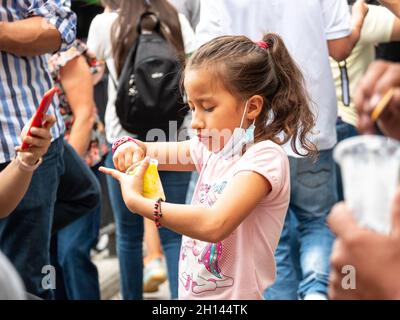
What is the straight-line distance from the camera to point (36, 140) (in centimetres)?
259

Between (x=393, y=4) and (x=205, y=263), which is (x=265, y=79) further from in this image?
(x=393, y=4)

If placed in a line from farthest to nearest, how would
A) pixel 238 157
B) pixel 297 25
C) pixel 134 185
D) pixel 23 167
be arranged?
1. pixel 297 25
2. pixel 23 167
3. pixel 238 157
4. pixel 134 185

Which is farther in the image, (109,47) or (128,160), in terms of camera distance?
→ (109,47)

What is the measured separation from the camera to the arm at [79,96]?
13.6ft

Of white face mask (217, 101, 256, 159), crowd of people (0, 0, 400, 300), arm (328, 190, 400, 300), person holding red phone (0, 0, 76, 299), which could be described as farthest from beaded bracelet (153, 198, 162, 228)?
person holding red phone (0, 0, 76, 299)

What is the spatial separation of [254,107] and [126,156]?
Result: 38cm

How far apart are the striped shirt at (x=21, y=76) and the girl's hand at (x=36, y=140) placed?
45 centimetres

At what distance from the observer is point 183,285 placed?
2.52 m

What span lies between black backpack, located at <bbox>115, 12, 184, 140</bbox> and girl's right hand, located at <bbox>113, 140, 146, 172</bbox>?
4.07 ft

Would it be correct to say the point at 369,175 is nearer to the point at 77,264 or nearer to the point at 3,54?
the point at 3,54

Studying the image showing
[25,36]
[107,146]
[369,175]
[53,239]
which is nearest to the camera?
[369,175]

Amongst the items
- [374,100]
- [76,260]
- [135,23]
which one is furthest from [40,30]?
[374,100]

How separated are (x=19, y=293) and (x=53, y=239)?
2.96 metres

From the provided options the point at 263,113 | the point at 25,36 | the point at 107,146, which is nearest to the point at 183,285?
the point at 263,113
